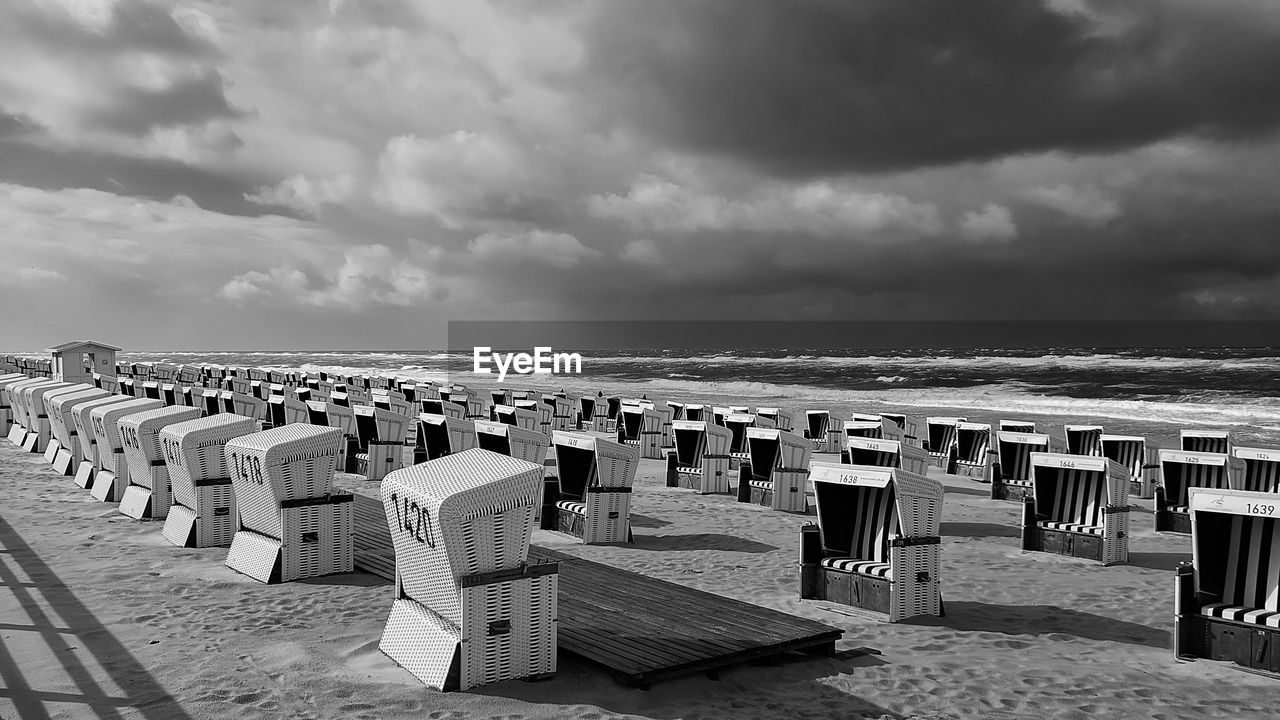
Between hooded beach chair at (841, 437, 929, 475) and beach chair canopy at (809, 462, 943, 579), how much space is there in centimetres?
472

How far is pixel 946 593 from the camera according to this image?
859 cm

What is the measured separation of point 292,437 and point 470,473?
332cm

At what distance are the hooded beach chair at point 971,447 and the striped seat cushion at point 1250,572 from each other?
11.2m

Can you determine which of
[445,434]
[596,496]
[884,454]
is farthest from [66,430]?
[884,454]

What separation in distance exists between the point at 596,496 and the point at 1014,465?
8213 mm

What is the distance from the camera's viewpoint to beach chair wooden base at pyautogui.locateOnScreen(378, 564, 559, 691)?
17.9ft

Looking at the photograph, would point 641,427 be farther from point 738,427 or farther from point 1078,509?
point 1078,509

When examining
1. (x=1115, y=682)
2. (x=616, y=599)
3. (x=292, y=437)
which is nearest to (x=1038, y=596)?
(x=1115, y=682)

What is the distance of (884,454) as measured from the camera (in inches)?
523

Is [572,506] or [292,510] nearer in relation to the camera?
[292,510]

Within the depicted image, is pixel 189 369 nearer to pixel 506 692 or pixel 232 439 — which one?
pixel 232 439

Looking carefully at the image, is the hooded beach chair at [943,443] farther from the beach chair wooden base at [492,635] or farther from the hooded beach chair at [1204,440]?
the beach chair wooden base at [492,635]

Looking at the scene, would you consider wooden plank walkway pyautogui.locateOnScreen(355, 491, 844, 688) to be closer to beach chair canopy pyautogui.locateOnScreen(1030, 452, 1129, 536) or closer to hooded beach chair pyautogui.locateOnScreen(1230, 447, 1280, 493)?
beach chair canopy pyautogui.locateOnScreen(1030, 452, 1129, 536)

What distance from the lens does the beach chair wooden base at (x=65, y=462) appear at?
14.1 meters
